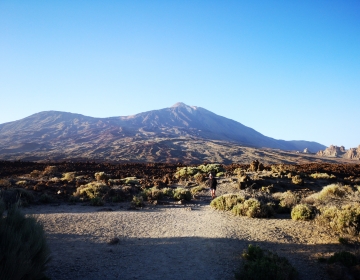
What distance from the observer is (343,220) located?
882 cm

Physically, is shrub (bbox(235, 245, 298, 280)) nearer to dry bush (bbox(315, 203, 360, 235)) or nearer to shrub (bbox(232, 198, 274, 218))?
dry bush (bbox(315, 203, 360, 235))

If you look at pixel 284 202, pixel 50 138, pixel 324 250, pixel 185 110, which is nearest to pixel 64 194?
pixel 284 202

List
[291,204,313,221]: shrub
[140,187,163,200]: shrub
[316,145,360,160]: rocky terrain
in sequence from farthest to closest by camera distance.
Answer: [316,145,360,160]: rocky terrain < [140,187,163,200]: shrub < [291,204,313,221]: shrub

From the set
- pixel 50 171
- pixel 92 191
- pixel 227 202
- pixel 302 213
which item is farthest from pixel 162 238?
pixel 50 171

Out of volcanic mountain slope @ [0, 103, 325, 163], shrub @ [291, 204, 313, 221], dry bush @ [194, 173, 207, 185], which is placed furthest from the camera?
volcanic mountain slope @ [0, 103, 325, 163]

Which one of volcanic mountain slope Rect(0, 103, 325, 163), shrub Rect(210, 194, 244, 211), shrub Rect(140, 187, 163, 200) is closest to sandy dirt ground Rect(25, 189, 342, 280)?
shrub Rect(210, 194, 244, 211)

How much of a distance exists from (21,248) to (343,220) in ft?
30.0

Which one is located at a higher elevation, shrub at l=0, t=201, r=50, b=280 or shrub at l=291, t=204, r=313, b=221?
shrub at l=0, t=201, r=50, b=280

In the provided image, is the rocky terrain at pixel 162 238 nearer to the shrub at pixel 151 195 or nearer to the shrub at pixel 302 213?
the shrub at pixel 151 195

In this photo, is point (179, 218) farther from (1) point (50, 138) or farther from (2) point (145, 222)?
(1) point (50, 138)

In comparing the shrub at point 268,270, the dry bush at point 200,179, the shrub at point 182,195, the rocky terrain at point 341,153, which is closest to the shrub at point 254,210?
the shrub at point 182,195

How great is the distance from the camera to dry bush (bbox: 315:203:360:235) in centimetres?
866

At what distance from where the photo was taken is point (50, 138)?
94.8 metres

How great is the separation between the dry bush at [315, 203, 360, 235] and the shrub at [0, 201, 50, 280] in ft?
28.4
